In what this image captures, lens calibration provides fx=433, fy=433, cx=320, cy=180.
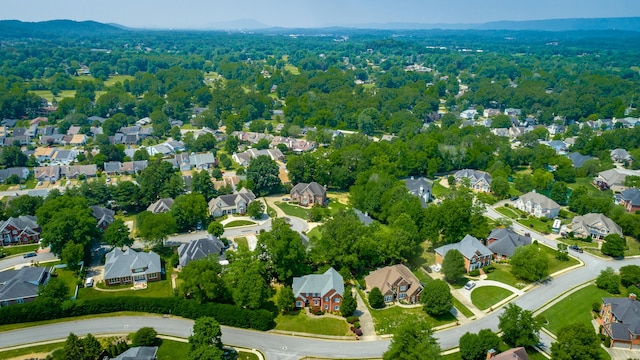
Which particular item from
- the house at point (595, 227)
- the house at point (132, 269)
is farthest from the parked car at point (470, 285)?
the house at point (132, 269)

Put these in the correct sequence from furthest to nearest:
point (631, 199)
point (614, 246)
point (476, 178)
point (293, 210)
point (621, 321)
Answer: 1. point (476, 178)
2. point (293, 210)
3. point (631, 199)
4. point (614, 246)
5. point (621, 321)

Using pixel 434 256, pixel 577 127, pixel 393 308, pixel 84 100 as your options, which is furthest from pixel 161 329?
pixel 577 127

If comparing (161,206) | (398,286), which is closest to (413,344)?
(398,286)

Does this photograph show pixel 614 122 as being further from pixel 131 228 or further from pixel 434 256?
pixel 131 228

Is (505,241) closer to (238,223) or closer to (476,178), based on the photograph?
(476,178)

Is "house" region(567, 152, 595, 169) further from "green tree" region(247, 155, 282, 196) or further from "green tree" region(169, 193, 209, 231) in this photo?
"green tree" region(169, 193, 209, 231)

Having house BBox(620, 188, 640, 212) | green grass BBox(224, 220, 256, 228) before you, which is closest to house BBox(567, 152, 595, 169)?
house BBox(620, 188, 640, 212)
